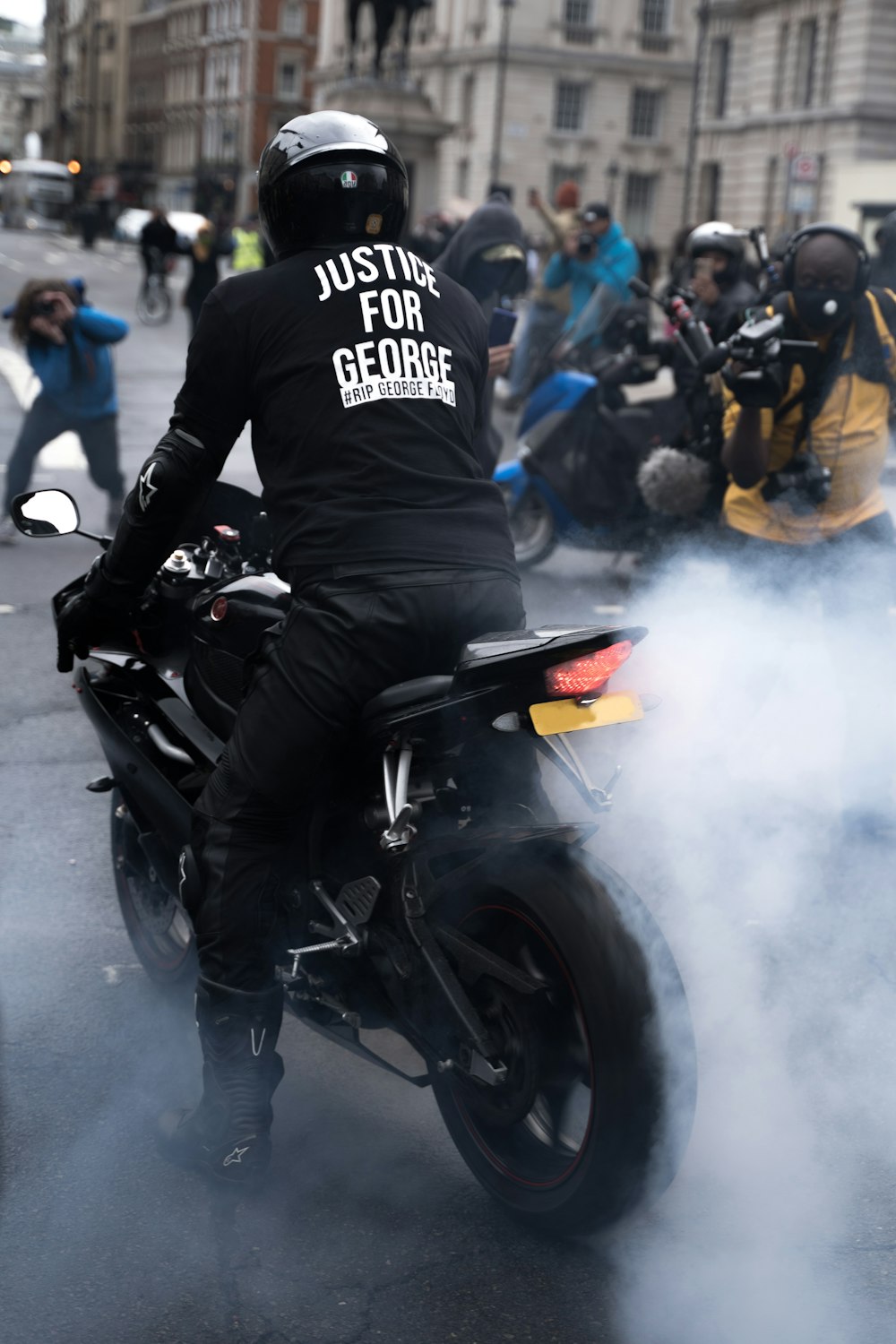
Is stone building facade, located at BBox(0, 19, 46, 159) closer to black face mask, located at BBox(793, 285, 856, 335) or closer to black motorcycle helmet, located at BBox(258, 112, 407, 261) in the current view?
black face mask, located at BBox(793, 285, 856, 335)

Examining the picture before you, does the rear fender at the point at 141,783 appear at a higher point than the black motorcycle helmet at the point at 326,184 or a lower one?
lower

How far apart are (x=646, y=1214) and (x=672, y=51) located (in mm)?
72232

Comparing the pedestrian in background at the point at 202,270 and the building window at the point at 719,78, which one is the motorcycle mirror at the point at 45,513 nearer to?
the pedestrian in background at the point at 202,270

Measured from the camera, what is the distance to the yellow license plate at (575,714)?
258cm

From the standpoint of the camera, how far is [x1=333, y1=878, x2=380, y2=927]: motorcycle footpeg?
9.44 feet

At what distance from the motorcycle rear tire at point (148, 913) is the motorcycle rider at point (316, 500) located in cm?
75

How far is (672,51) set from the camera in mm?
69312

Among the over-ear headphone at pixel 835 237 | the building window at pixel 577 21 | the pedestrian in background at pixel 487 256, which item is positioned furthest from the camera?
the building window at pixel 577 21

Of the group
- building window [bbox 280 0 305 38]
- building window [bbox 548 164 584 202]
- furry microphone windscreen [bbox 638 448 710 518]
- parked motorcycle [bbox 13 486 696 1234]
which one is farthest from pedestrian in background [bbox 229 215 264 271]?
building window [bbox 280 0 305 38]

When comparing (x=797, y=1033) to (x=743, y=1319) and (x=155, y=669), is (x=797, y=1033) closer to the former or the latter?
(x=743, y=1319)

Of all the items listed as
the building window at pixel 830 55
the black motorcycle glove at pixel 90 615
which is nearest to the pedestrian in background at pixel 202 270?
the black motorcycle glove at pixel 90 615

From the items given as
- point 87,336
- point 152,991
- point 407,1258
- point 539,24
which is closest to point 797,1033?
point 407,1258

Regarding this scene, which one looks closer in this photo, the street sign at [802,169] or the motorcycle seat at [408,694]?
the motorcycle seat at [408,694]

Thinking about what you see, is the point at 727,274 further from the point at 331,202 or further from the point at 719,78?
the point at 719,78
